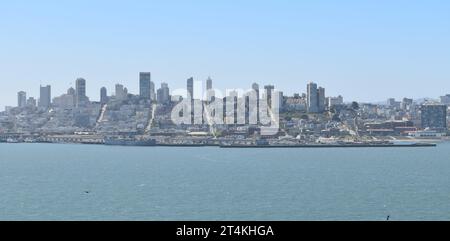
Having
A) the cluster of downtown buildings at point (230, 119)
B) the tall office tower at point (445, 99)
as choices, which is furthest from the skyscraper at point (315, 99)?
the tall office tower at point (445, 99)

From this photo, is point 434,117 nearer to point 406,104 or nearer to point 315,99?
point 315,99

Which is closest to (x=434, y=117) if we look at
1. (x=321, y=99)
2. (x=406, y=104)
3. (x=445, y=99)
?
(x=321, y=99)

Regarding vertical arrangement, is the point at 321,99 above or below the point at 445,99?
below

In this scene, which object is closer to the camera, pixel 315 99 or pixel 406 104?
pixel 315 99

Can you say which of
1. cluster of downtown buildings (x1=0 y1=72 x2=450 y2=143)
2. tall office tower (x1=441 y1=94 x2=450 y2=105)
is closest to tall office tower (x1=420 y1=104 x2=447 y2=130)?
cluster of downtown buildings (x1=0 y1=72 x2=450 y2=143)

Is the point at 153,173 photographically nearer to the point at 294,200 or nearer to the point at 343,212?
the point at 294,200

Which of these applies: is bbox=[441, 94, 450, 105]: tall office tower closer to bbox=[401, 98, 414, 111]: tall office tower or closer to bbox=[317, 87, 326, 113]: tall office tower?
bbox=[401, 98, 414, 111]: tall office tower

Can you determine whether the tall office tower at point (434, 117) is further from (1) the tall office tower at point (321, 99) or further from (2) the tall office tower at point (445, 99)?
(2) the tall office tower at point (445, 99)
